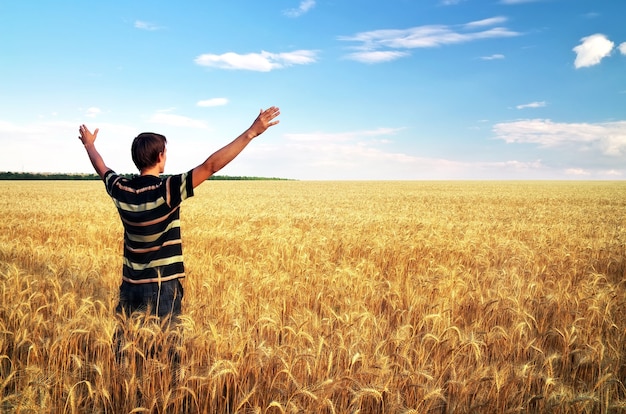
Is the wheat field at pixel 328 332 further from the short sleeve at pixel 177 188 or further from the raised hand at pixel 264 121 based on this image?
the raised hand at pixel 264 121

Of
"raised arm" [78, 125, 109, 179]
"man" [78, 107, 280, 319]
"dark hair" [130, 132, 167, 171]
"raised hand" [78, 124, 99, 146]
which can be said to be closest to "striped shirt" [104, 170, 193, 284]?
"man" [78, 107, 280, 319]

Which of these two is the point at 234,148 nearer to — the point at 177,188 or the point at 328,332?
the point at 177,188

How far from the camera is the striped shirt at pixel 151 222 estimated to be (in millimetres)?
2722

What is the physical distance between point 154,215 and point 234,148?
0.83 m

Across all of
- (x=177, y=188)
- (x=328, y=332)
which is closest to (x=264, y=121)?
(x=177, y=188)

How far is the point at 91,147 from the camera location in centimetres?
360

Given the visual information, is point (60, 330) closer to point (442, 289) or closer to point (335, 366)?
point (335, 366)

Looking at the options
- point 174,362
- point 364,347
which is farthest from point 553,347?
point 174,362

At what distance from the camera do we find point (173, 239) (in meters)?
3.04

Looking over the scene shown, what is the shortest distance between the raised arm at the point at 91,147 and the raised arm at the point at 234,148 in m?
1.37

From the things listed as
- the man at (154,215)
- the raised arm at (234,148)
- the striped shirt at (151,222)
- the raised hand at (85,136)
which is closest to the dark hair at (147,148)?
the man at (154,215)

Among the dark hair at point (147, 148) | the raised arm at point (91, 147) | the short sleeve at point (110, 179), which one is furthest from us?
the raised arm at point (91, 147)

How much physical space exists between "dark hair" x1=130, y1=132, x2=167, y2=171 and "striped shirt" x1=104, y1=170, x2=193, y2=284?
0.11 m

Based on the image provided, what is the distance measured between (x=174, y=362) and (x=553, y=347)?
11.2ft
